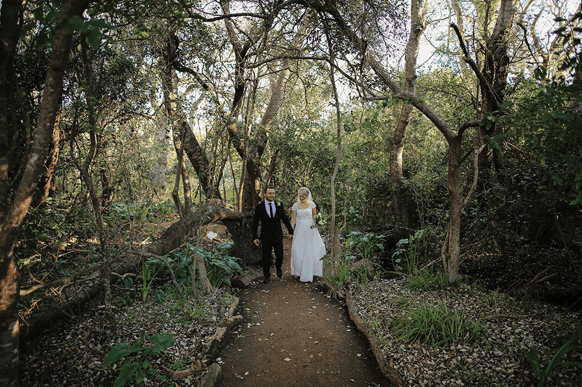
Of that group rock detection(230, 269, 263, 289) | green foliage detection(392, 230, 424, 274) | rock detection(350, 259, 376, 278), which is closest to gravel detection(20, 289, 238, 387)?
rock detection(230, 269, 263, 289)

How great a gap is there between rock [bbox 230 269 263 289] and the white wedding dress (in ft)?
2.44

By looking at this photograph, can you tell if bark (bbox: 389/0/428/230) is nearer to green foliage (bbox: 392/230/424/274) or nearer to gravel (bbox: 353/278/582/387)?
green foliage (bbox: 392/230/424/274)

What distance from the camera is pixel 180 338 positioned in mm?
3850

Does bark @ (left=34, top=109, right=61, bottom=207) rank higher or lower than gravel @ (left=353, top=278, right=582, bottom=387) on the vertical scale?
higher

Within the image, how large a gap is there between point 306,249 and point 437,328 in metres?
3.11

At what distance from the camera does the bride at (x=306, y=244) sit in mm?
6617

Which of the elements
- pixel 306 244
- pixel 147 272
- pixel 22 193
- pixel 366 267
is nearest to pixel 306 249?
pixel 306 244

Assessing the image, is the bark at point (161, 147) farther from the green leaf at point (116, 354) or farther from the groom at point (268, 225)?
the green leaf at point (116, 354)

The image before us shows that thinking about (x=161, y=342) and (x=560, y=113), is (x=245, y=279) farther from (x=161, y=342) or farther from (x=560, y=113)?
(x=560, y=113)

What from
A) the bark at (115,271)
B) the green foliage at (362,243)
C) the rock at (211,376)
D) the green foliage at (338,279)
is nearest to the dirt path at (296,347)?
the rock at (211,376)

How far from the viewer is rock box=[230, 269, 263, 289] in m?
6.21

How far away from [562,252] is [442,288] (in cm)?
162

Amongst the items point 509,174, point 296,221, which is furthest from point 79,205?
point 509,174

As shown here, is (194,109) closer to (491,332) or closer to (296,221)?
(296,221)
